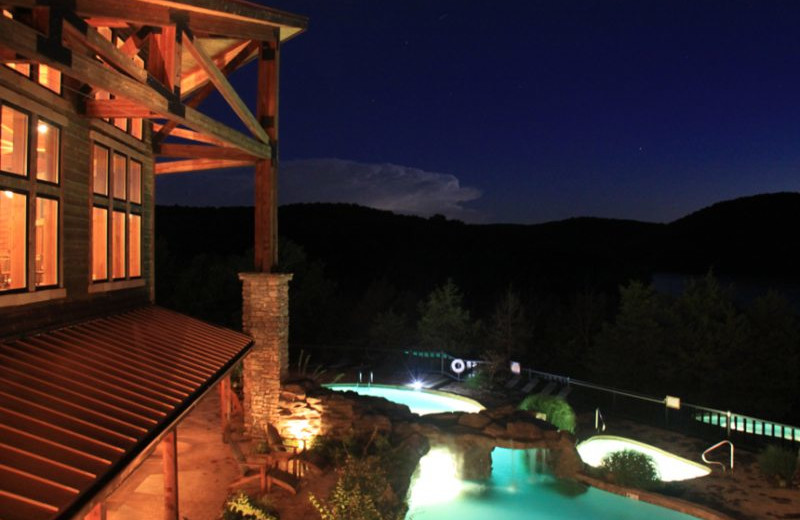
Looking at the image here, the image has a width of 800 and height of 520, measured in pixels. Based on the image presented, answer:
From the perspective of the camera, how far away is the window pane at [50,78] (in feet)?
22.2

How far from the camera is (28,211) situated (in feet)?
20.4

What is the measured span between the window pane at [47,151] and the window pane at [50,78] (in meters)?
0.48

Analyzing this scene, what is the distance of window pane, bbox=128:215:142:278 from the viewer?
947cm

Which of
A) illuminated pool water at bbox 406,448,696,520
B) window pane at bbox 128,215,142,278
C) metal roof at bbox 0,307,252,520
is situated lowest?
illuminated pool water at bbox 406,448,696,520

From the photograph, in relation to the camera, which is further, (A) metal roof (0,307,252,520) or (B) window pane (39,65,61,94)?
(B) window pane (39,65,61,94)

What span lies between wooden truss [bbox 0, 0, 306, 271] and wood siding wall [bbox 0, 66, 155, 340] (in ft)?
1.30

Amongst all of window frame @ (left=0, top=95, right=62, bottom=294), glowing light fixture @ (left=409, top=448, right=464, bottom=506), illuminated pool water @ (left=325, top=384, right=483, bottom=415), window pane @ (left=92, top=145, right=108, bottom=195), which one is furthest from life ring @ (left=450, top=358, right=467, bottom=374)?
window frame @ (left=0, top=95, right=62, bottom=294)

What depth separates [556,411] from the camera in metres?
13.3

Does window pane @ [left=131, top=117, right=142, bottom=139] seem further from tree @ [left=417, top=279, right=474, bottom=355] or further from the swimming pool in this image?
tree @ [left=417, top=279, right=474, bottom=355]

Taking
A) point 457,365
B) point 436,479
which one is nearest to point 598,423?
point 436,479

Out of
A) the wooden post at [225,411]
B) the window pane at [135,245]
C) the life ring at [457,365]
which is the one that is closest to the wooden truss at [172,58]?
the window pane at [135,245]

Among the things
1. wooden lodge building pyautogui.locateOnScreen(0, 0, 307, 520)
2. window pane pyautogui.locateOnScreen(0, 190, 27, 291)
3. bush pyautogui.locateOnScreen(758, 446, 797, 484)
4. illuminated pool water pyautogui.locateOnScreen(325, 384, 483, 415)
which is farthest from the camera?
illuminated pool water pyautogui.locateOnScreen(325, 384, 483, 415)

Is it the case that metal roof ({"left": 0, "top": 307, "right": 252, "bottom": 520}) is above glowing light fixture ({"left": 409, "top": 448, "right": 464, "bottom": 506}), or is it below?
above

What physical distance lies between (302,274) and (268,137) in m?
18.7
